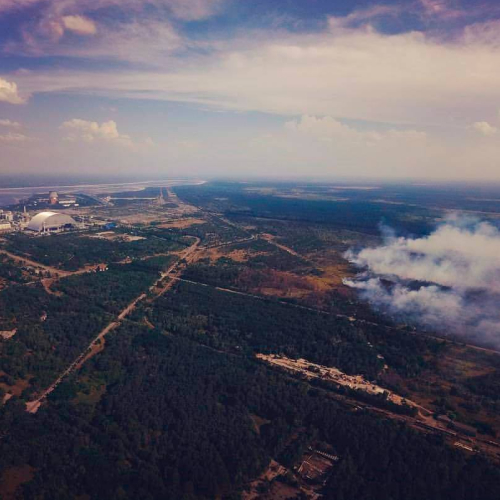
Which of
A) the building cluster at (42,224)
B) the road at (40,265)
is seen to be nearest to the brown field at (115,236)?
the building cluster at (42,224)

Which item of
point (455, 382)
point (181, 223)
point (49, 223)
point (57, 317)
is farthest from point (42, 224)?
point (455, 382)

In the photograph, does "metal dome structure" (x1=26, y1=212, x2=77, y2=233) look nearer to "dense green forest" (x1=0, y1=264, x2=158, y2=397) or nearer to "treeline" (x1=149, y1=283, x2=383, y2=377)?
"dense green forest" (x1=0, y1=264, x2=158, y2=397)

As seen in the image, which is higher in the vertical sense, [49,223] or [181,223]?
[49,223]

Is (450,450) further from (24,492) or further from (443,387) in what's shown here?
(24,492)

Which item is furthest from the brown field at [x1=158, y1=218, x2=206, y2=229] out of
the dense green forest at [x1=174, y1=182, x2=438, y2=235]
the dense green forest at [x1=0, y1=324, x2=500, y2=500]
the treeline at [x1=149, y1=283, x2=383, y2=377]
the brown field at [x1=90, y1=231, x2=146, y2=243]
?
the dense green forest at [x1=0, y1=324, x2=500, y2=500]

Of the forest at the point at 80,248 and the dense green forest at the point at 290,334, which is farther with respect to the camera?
the forest at the point at 80,248

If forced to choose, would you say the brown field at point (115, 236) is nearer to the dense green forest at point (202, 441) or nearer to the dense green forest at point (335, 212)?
the dense green forest at point (335, 212)

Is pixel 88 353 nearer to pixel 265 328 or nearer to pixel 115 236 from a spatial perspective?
pixel 265 328
